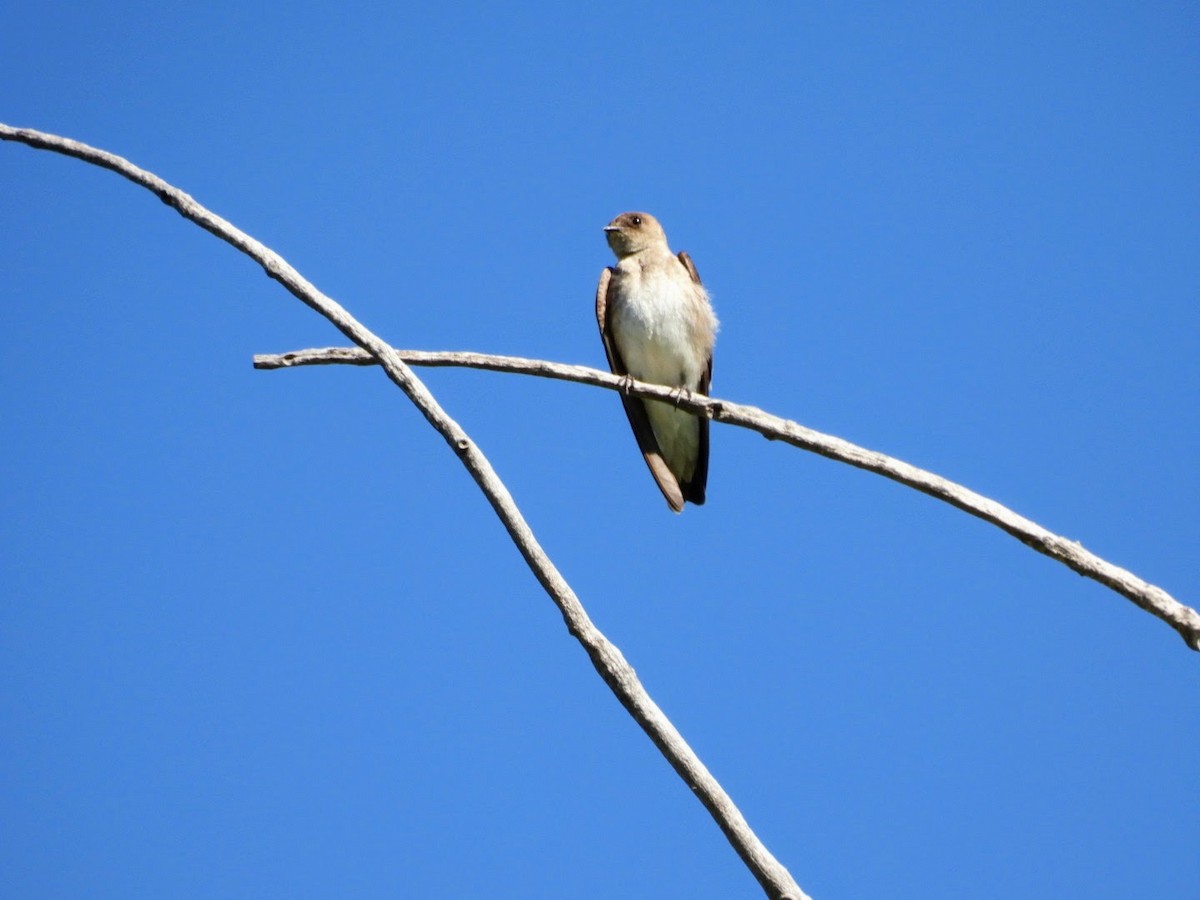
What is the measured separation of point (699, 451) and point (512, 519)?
21.1 feet

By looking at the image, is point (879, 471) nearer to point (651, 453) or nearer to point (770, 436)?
point (770, 436)

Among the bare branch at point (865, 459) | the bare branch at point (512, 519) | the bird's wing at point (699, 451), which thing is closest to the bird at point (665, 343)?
the bird's wing at point (699, 451)

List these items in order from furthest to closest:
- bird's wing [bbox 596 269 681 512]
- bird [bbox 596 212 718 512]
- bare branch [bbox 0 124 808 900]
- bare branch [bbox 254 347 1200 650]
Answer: bird [bbox 596 212 718 512] → bird's wing [bbox 596 269 681 512] → bare branch [bbox 254 347 1200 650] → bare branch [bbox 0 124 808 900]

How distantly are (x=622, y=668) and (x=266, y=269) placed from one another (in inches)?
79.3

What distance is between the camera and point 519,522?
11.3 ft

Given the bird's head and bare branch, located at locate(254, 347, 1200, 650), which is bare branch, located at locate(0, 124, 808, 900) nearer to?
bare branch, located at locate(254, 347, 1200, 650)

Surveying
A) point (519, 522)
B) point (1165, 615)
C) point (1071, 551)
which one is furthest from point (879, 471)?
point (519, 522)

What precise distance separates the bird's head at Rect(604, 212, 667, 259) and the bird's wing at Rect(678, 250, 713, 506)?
457 mm

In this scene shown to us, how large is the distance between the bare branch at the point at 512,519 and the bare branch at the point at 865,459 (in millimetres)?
480

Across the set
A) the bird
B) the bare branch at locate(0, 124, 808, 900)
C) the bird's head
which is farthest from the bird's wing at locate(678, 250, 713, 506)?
the bare branch at locate(0, 124, 808, 900)

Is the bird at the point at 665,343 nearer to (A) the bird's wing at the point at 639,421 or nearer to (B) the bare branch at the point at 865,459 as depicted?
(A) the bird's wing at the point at 639,421

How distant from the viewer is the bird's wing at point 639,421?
29.5 ft

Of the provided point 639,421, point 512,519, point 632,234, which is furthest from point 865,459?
point 632,234

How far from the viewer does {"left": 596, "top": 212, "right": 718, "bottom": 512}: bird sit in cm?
956
